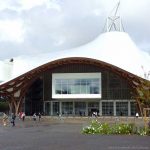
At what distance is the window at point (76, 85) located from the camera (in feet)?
263

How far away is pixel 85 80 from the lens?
80812 millimetres

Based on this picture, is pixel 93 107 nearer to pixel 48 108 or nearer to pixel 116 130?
pixel 48 108

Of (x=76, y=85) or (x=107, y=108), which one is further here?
(x=107, y=108)

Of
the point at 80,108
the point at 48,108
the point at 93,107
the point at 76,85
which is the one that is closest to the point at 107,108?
the point at 93,107

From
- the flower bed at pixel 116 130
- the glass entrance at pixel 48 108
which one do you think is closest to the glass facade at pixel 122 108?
the glass entrance at pixel 48 108

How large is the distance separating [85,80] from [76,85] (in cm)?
193

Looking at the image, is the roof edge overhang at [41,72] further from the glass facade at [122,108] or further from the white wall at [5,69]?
the white wall at [5,69]

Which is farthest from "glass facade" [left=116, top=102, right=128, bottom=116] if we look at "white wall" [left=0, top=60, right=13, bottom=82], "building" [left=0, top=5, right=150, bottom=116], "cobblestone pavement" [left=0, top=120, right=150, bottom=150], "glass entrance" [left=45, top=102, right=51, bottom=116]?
"cobblestone pavement" [left=0, top=120, right=150, bottom=150]

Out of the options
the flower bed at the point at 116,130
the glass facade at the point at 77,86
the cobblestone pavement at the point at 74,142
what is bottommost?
the cobblestone pavement at the point at 74,142

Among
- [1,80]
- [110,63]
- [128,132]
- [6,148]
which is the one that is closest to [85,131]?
[128,132]

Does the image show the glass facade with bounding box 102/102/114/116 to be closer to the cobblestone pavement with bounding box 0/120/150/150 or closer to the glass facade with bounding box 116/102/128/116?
the glass facade with bounding box 116/102/128/116

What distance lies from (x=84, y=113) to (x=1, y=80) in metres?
17.9

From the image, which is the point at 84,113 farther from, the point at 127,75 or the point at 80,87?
the point at 127,75

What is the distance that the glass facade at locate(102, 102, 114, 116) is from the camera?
81.6 m
